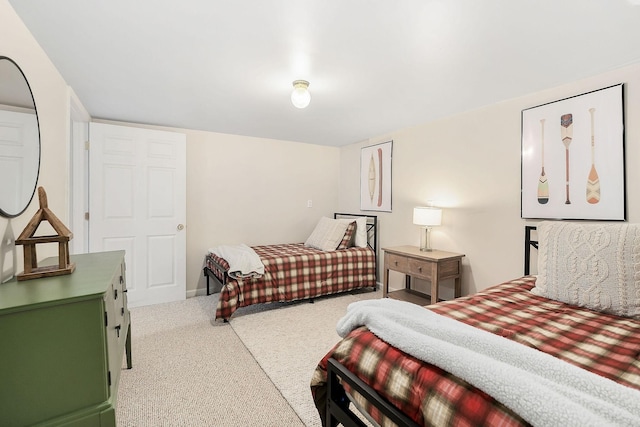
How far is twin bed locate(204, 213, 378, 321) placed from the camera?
10.2ft

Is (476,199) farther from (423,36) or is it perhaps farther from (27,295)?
(27,295)

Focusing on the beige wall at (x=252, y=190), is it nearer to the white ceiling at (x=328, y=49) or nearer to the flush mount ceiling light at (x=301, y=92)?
the white ceiling at (x=328, y=49)

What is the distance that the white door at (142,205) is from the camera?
129 inches

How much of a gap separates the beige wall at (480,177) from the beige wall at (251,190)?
149 centimetres

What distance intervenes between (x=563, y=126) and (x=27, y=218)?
370 centimetres

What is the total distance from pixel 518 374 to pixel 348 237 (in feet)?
10.6

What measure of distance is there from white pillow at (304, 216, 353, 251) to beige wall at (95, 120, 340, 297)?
59 centimetres

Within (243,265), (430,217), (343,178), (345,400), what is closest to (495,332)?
(345,400)

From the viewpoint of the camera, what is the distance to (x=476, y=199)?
3.02 metres

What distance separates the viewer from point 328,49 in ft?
6.17

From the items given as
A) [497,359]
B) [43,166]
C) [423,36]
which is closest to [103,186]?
[43,166]

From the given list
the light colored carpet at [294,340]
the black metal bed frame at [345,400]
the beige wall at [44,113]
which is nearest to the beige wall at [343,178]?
the beige wall at [44,113]

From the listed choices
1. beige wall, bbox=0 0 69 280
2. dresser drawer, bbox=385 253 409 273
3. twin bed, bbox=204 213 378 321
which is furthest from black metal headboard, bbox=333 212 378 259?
beige wall, bbox=0 0 69 280

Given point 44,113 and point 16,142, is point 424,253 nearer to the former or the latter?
point 16,142
